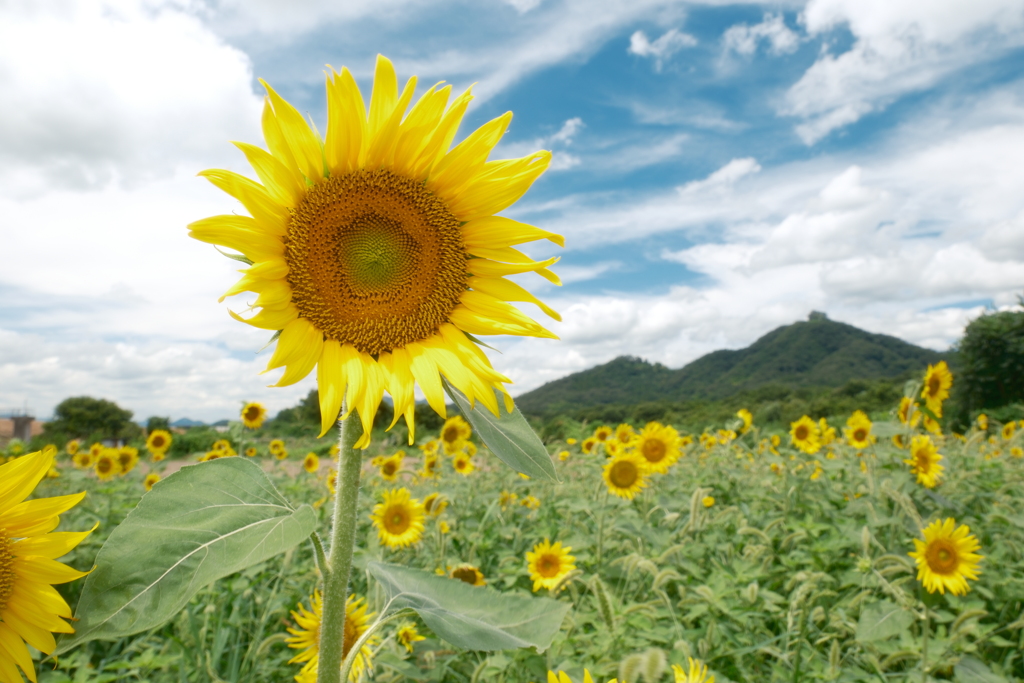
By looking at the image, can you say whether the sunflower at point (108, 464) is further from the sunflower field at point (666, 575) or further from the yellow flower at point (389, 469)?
the yellow flower at point (389, 469)

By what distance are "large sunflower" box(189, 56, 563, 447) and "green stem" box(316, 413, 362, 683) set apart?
0.08 m

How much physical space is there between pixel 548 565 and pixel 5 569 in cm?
327

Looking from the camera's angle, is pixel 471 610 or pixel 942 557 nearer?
pixel 471 610

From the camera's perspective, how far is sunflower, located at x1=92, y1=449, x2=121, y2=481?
28.4ft

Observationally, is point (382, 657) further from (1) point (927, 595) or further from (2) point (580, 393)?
(2) point (580, 393)

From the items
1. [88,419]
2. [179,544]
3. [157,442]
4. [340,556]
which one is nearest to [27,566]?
[179,544]

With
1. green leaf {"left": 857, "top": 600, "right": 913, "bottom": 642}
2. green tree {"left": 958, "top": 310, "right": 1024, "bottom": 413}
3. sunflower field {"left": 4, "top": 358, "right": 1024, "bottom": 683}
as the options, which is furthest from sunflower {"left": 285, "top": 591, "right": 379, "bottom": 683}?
green tree {"left": 958, "top": 310, "right": 1024, "bottom": 413}

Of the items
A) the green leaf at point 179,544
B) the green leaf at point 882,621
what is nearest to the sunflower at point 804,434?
the green leaf at point 882,621

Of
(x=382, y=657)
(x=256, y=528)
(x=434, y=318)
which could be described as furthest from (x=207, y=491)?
(x=382, y=657)

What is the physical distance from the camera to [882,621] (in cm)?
332

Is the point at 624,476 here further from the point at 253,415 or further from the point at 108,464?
the point at 108,464

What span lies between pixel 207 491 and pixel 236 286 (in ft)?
1.42

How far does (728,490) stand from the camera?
6602mm

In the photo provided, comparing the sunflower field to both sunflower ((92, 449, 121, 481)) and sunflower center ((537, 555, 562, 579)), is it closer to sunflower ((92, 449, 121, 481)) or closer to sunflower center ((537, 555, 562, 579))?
sunflower center ((537, 555, 562, 579))
